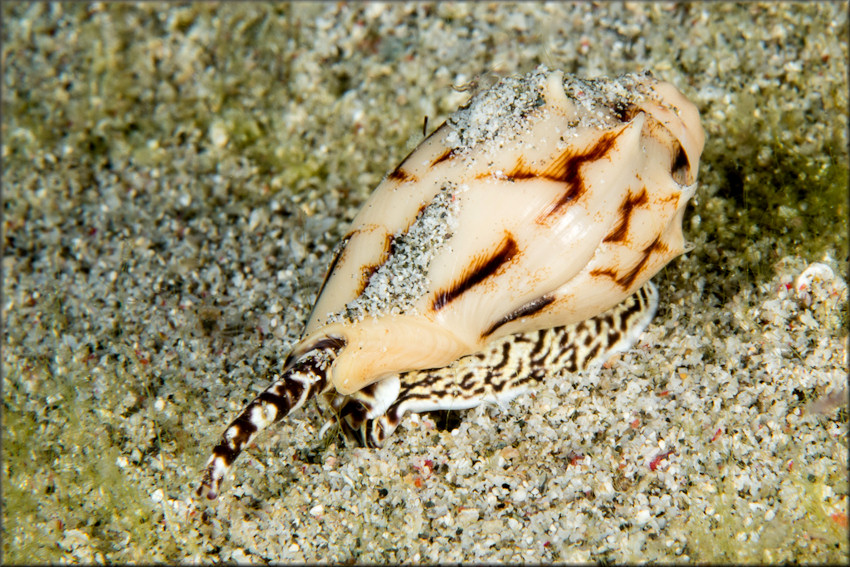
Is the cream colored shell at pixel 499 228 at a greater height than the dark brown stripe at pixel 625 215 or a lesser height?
greater

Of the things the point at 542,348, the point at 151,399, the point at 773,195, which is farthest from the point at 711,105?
the point at 151,399

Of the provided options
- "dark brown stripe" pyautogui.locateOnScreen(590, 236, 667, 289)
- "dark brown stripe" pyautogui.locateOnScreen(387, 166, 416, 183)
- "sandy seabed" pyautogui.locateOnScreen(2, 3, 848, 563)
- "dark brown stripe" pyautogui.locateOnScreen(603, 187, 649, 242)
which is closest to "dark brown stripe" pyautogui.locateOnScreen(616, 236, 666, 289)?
"dark brown stripe" pyautogui.locateOnScreen(590, 236, 667, 289)

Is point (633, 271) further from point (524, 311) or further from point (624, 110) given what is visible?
point (624, 110)

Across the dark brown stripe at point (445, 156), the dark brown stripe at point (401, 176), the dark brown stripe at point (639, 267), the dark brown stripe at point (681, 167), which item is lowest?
the dark brown stripe at point (639, 267)

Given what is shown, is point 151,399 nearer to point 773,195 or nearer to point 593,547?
point 593,547

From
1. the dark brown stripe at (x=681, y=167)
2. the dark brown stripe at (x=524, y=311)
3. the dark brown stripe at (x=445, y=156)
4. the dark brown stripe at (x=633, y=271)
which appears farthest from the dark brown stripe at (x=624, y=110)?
the dark brown stripe at (x=524, y=311)

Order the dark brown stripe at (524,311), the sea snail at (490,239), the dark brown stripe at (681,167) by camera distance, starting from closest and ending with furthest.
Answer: the sea snail at (490,239)
the dark brown stripe at (524,311)
the dark brown stripe at (681,167)

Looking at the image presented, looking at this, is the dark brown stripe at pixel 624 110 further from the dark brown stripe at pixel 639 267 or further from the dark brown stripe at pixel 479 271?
the dark brown stripe at pixel 479 271

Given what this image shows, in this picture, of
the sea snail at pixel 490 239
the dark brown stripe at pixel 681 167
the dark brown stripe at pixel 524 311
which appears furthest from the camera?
the dark brown stripe at pixel 681 167

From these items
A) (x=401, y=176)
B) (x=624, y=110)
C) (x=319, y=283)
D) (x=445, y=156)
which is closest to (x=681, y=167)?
(x=624, y=110)
